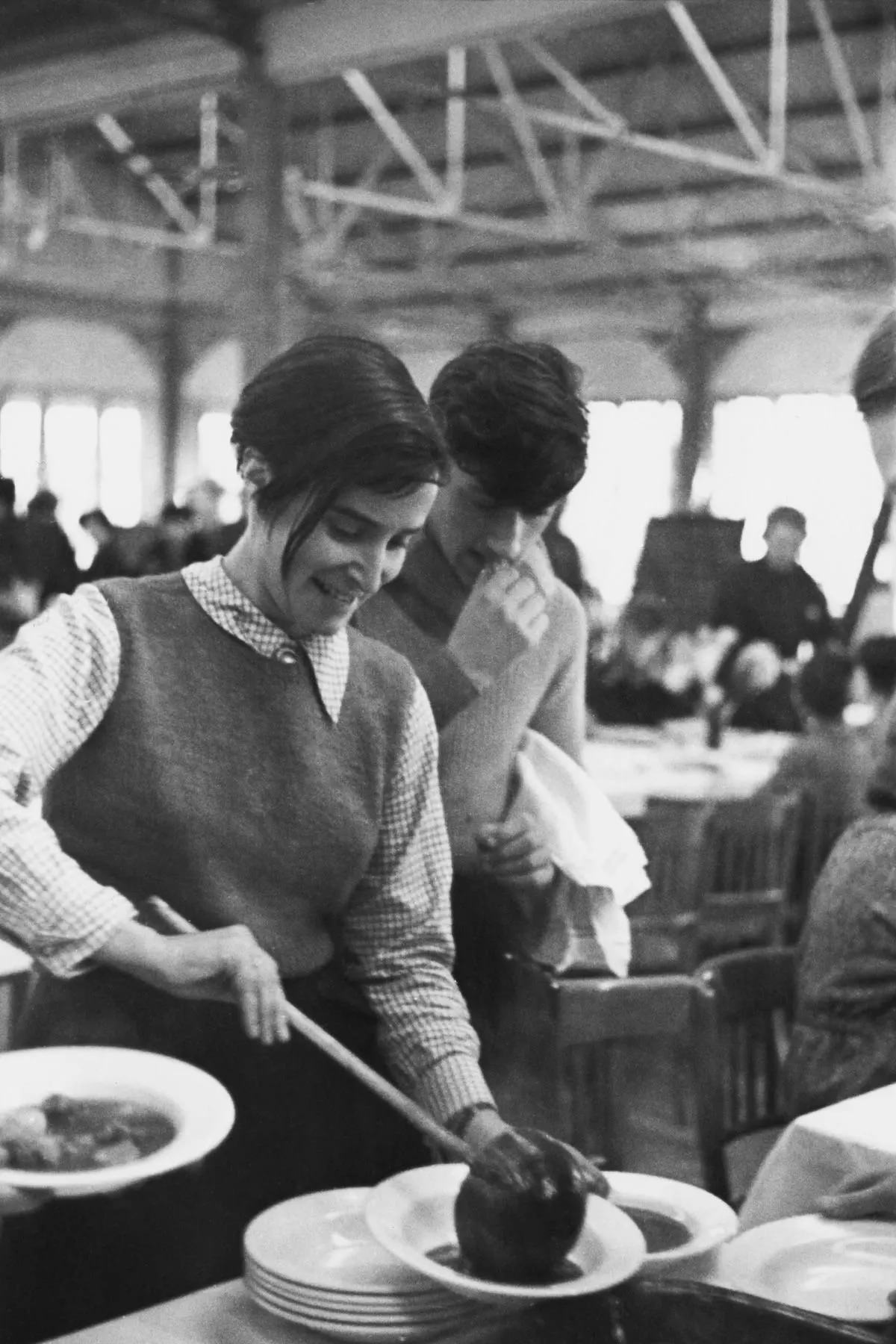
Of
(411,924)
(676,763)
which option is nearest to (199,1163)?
(411,924)

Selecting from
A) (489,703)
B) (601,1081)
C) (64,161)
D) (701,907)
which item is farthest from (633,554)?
(701,907)

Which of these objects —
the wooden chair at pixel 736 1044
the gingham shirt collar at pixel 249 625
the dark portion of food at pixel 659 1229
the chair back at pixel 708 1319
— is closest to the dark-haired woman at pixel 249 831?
the gingham shirt collar at pixel 249 625

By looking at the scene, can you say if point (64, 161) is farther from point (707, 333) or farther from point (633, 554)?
point (633, 554)

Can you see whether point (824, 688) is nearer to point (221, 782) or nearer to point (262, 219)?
point (262, 219)

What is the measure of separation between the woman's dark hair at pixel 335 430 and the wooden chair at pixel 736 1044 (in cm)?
77

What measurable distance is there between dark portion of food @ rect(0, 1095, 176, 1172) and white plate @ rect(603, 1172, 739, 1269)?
31 centimetres

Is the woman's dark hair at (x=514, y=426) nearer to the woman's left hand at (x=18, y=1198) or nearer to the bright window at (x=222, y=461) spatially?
the bright window at (x=222, y=461)

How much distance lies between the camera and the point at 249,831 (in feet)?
3.99

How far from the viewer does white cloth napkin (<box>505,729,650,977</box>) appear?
4.88 ft

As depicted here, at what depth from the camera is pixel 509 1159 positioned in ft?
3.24

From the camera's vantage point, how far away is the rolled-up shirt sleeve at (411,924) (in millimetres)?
1271

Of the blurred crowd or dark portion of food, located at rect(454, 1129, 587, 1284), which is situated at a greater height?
the blurred crowd

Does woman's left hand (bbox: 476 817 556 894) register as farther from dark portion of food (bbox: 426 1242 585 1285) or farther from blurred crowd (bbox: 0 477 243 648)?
A: dark portion of food (bbox: 426 1242 585 1285)

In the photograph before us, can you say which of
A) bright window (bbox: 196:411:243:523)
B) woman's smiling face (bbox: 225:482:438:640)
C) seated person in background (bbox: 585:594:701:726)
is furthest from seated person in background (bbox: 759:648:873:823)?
woman's smiling face (bbox: 225:482:438:640)
